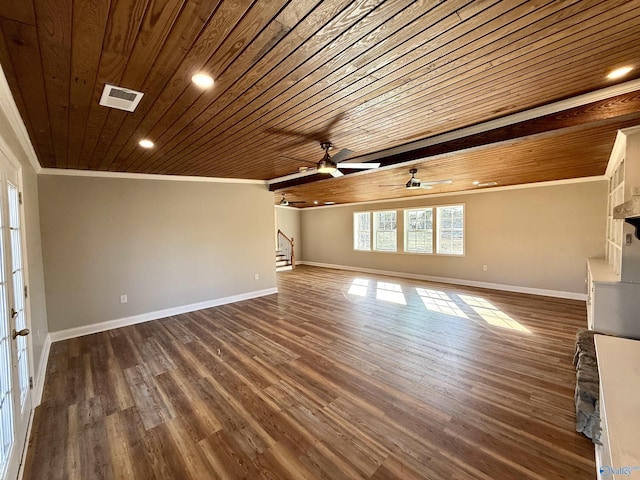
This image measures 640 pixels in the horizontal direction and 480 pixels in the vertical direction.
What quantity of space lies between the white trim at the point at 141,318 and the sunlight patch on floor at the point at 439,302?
359 centimetres

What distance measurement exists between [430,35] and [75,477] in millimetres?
3402

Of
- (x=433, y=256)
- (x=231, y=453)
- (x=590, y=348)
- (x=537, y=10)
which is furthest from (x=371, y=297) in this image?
(x=537, y=10)

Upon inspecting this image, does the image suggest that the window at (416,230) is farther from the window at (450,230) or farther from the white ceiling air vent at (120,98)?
the white ceiling air vent at (120,98)

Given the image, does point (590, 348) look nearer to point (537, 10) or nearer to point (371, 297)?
point (537, 10)

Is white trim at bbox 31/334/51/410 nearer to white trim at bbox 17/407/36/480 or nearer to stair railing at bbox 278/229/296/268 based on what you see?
white trim at bbox 17/407/36/480

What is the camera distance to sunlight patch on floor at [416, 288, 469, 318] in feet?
16.2

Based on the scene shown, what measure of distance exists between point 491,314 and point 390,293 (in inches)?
83.1

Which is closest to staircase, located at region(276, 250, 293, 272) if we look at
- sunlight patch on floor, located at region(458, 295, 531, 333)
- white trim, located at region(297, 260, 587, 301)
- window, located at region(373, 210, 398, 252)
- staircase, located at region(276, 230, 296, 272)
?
staircase, located at region(276, 230, 296, 272)

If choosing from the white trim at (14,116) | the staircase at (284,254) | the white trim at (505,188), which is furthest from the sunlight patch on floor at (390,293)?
the white trim at (14,116)

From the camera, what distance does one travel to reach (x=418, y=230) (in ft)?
26.7

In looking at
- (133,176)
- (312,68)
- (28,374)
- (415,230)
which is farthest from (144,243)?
(415,230)

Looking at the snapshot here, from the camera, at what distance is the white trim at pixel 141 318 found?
4.14 metres

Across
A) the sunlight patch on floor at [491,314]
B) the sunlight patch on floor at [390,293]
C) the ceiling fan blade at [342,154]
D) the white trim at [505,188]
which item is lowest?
the sunlight patch on floor at [491,314]

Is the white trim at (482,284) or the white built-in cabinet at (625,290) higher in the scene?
the white built-in cabinet at (625,290)
